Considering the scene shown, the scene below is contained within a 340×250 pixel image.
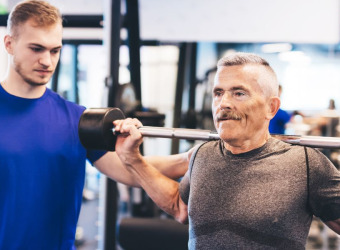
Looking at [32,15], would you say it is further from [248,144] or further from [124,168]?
[248,144]

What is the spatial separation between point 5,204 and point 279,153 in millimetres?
1038

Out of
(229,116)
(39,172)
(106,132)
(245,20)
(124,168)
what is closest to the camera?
(229,116)

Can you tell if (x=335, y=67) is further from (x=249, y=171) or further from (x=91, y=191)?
(x=249, y=171)

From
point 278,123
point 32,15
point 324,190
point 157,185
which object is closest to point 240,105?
point 324,190

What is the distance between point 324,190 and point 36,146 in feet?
3.49

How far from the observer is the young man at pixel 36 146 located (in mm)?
1425

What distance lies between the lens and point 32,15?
151cm

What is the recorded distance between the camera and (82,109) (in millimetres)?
1683

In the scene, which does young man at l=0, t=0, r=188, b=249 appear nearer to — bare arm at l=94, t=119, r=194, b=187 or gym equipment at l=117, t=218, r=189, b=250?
bare arm at l=94, t=119, r=194, b=187

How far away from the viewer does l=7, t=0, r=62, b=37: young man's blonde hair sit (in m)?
1.51

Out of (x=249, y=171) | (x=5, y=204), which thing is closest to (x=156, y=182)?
(x=249, y=171)

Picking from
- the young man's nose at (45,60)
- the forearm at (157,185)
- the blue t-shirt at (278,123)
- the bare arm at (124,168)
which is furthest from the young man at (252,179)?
the blue t-shirt at (278,123)

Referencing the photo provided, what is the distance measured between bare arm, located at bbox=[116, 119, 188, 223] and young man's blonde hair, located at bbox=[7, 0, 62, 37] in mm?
525

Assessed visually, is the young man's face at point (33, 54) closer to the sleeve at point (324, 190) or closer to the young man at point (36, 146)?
the young man at point (36, 146)
